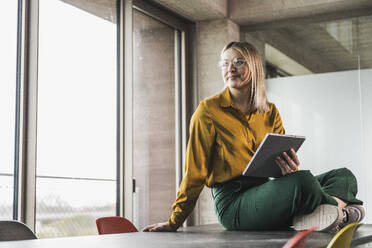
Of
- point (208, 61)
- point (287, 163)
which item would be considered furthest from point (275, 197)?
point (208, 61)

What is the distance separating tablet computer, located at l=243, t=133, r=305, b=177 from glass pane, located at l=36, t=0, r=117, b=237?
5.41 ft

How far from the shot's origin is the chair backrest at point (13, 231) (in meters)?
2.19

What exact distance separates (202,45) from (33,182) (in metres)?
2.68

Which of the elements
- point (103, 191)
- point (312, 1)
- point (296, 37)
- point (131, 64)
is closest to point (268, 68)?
point (296, 37)

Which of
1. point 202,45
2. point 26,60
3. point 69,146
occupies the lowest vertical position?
point 69,146

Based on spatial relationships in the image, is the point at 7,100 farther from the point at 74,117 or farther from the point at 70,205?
the point at 70,205

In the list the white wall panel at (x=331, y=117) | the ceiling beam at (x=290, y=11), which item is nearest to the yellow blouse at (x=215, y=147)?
the white wall panel at (x=331, y=117)

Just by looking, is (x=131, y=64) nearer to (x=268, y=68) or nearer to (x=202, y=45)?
(x=202, y=45)

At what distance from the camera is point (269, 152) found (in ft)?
7.70

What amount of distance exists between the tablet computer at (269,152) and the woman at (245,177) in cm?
4

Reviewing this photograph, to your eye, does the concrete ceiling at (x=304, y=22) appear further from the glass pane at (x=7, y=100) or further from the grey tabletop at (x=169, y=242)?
the grey tabletop at (x=169, y=242)

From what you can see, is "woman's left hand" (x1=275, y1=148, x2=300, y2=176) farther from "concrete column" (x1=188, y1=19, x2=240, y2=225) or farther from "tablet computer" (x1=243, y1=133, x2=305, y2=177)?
"concrete column" (x1=188, y1=19, x2=240, y2=225)

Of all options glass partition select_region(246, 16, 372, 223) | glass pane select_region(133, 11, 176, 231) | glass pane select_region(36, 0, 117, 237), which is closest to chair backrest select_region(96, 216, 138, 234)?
glass pane select_region(36, 0, 117, 237)

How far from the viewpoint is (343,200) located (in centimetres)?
265
